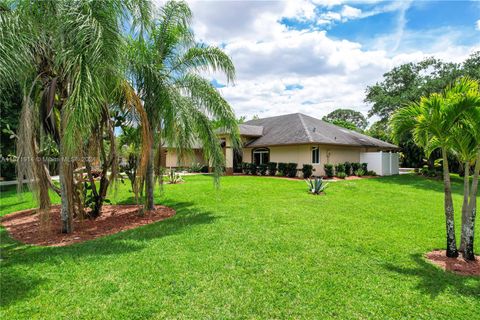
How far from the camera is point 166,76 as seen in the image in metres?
8.88

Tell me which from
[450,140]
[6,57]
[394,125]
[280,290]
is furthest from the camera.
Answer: [394,125]

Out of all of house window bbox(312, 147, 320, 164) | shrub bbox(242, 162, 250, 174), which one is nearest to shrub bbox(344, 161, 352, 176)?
house window bbox(312, 147, 320, 164)

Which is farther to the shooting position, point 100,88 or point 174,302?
point 100,88

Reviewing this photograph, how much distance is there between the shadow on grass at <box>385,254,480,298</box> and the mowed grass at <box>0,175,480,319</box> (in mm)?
19

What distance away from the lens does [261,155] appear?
24625 mm

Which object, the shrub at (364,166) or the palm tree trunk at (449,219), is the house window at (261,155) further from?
the palm tree trunk at (449,219)

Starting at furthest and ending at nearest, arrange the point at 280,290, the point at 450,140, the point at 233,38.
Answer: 1. the point at 233,38
2. the point at 450,140
3. the point at 280,290

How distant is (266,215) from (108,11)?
Answer: 6.98 meters

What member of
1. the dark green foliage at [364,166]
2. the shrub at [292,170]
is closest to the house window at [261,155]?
the shrub at [292,170]

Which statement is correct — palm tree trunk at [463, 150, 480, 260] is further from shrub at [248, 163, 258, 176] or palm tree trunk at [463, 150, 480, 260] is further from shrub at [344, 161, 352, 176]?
shrub at [248, 163, 258, 176]

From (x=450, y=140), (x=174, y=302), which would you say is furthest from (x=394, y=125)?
(x=174, y=302)

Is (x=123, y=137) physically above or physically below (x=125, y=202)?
above

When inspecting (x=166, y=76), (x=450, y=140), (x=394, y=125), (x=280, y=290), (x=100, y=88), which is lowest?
(x=280, y=290)

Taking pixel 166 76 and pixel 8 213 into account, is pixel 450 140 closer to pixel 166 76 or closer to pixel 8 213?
pixel 166 76
